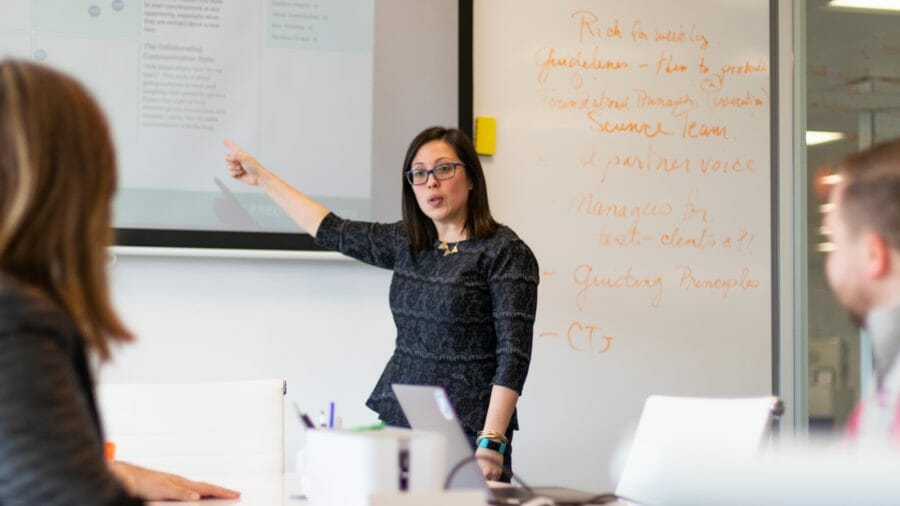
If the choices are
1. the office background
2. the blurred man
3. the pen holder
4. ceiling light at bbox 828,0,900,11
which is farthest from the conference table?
ceiling light at bbox 828,0,900,11

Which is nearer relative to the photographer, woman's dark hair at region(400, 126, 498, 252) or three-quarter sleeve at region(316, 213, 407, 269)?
woman's dark hair at region(400, 126, 498, 252)

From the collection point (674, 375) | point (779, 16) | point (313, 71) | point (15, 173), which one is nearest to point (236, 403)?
point (313, 71)

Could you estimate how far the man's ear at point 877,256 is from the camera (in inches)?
54.2

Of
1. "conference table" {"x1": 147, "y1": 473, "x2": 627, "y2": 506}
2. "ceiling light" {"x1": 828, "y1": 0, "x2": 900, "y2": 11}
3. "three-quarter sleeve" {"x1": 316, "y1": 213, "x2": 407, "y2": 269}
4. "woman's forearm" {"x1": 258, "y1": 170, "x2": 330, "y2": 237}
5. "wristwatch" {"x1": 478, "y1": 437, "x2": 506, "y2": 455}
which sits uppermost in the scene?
"ceiling light" {"x1": 828, "y1": 0, "x2": 900, "y2": 11}

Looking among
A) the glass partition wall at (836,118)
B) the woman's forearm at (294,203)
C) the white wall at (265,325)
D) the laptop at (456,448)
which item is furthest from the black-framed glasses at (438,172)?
the glass partition wall at (836,118)

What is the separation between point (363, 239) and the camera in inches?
116

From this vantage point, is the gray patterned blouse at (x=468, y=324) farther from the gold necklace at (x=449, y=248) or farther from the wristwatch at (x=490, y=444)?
the wristwatch at (x=490, y=444)

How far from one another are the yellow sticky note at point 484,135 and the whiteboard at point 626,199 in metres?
0.04

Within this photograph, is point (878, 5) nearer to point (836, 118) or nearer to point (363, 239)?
point (836, 118)

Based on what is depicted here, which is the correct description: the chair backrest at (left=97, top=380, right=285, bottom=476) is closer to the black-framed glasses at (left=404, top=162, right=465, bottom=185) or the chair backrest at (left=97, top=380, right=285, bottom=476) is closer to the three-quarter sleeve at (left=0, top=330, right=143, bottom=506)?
the black-framed glasses at (left=404, top=162, right=465, bottom=185)

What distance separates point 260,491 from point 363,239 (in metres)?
1.02

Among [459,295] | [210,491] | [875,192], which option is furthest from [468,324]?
[875,192]

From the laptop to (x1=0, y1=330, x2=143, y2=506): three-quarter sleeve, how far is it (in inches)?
27.3

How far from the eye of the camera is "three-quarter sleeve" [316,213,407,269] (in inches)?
116
